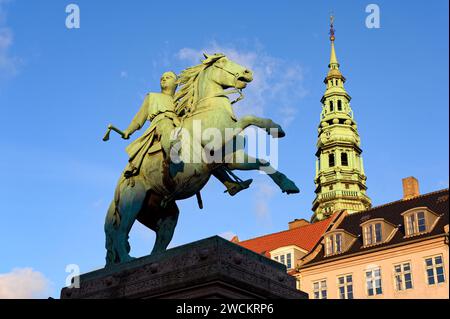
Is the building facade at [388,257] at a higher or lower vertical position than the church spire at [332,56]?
lower

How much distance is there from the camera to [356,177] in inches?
2908

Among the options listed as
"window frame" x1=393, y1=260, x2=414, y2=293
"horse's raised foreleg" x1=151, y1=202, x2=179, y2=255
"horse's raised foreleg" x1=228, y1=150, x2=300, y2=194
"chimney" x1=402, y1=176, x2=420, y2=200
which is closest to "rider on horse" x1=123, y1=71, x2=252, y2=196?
"horse's raised foreleg" x1=228, y1=150, x2=300, y2=194

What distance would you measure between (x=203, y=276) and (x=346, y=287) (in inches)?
1374

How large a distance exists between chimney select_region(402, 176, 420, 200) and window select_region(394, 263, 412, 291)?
11.6 meters

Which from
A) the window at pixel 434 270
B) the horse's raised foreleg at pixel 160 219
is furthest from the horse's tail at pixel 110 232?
the window at pixel 434 270

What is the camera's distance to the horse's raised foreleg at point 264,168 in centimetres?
1248

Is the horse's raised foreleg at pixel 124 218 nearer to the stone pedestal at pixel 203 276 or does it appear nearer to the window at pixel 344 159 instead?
the stone pedestal at pixel 203 276

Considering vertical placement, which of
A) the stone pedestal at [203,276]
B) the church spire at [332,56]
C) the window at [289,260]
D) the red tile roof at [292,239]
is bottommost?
the stone pedestal at [203,276]

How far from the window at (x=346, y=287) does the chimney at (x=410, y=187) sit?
11425 mm

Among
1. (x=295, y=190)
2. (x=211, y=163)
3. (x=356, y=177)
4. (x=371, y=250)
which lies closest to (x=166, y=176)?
Answer: (x=211, y=163)

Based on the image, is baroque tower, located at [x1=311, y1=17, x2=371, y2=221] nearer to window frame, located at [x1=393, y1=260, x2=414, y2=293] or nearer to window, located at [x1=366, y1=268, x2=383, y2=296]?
window, located at [x1=366, y1=268, x2=383, y2=296]
